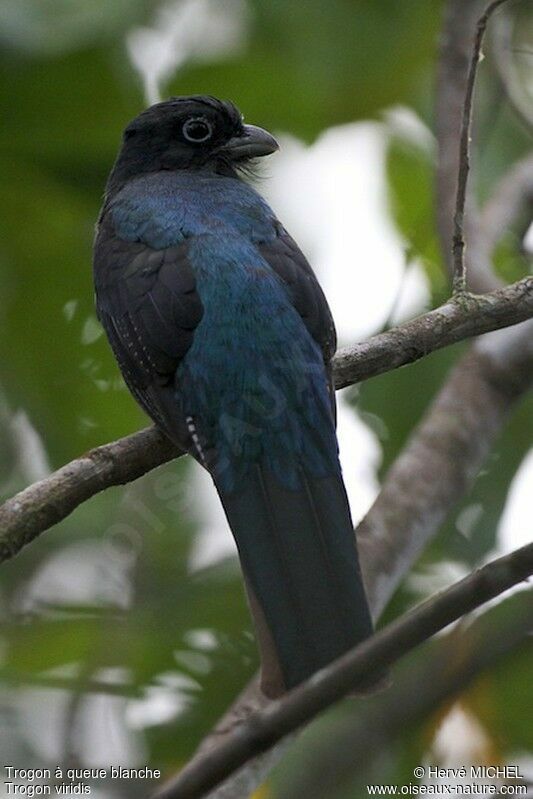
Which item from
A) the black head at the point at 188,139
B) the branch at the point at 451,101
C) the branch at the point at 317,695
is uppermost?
the branch at the point at 317,695

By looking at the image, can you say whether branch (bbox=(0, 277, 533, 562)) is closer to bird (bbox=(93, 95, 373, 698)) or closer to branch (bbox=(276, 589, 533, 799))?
bird (bbox=(93, 95, 373, 698))

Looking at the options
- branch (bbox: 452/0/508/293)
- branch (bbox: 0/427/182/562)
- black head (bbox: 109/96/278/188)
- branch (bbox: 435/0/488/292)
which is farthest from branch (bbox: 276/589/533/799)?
branch (bbox: 435/0/488/292)

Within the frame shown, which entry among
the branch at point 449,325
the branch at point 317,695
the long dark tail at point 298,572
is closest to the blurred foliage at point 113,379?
the long dark tail at point 298,572

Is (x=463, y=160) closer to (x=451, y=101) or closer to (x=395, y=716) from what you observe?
(x=451, y=101)

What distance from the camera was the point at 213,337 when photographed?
3674mm

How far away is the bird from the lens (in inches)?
117

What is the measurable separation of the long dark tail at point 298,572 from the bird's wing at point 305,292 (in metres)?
0.45

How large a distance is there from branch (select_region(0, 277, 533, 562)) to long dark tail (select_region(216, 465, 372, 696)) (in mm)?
290

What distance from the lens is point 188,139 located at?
15.9 ft

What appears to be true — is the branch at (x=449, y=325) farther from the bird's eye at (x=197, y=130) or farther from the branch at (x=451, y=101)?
the bird's eye at (x=197, y=130)

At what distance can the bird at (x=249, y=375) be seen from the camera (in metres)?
2.98

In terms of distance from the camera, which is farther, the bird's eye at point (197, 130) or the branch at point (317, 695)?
the bird's eye at point (197, 130)

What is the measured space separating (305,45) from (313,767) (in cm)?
376

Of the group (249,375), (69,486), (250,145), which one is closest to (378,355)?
(249,375)
